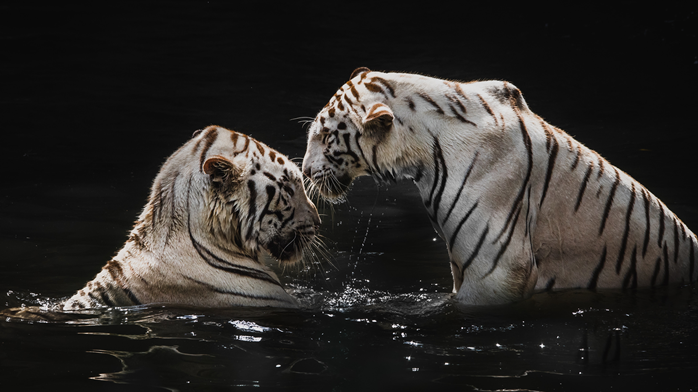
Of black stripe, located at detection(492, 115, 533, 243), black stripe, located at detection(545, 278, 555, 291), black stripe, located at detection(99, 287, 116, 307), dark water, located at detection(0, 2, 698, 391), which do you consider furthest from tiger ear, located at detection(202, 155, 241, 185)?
black stripe, located at detection(545, 278, 555, 291)

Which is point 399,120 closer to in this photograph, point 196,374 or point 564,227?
point 564,227

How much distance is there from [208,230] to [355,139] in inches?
26.8

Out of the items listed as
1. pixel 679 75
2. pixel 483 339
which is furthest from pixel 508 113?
pixel 679 75

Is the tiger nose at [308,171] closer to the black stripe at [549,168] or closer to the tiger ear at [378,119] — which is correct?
the tiger ear at [378,119]

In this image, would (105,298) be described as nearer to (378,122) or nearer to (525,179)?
(378,122)

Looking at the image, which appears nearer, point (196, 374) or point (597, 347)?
point (196, 374)

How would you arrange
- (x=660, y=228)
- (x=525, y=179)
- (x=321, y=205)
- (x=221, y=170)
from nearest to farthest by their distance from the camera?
(x=221, y=170) → (x=525, y=179) → (x=660, y=228) → (x=321, y=205)

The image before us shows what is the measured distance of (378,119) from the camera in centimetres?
291

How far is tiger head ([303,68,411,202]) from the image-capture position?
117 inches

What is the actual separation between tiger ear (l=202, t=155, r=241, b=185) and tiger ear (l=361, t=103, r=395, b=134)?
0.52 meters

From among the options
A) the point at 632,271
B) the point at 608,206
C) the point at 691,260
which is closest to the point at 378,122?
the point at 608,206

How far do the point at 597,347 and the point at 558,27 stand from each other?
24.3 feet

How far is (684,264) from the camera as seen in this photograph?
3186 mm

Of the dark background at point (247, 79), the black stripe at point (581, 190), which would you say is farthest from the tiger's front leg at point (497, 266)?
the dark background at point (247, 79)
